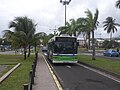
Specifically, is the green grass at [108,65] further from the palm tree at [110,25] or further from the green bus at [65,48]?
the palm tree at [110,25]

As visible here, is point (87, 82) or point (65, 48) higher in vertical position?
point (65, 48)

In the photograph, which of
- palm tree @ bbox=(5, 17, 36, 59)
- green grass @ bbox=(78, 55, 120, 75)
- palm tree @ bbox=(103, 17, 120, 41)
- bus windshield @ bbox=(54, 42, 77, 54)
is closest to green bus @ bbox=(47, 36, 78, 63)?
bus windshield @ bbox=(54, 42, 77, 54)

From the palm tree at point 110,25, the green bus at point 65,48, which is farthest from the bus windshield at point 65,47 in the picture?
the palm tree at point 110,25

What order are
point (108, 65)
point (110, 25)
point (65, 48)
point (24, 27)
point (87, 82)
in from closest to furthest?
point (87, 82) < point (108, 65) < point (65, 48) < point (24, 27) < point (110, 25)

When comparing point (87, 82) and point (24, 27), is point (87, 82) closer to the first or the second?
point (87, 82)

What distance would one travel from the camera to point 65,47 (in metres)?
32.0

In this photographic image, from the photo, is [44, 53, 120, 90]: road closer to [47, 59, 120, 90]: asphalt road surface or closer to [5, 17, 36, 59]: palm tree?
[47, 59, 120, 90]: asphalt road surface

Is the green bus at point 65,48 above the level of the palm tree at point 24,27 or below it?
below

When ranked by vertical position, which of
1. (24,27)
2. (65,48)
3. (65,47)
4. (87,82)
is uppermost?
(24,27)

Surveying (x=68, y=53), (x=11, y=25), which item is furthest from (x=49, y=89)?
(x=11, y=25)

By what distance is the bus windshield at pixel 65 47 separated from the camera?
3181 cm

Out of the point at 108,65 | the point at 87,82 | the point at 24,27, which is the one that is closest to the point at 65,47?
the point at 108,65

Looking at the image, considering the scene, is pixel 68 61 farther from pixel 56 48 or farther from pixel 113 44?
pixel 113 44

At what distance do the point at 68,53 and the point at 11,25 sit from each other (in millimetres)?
15499
